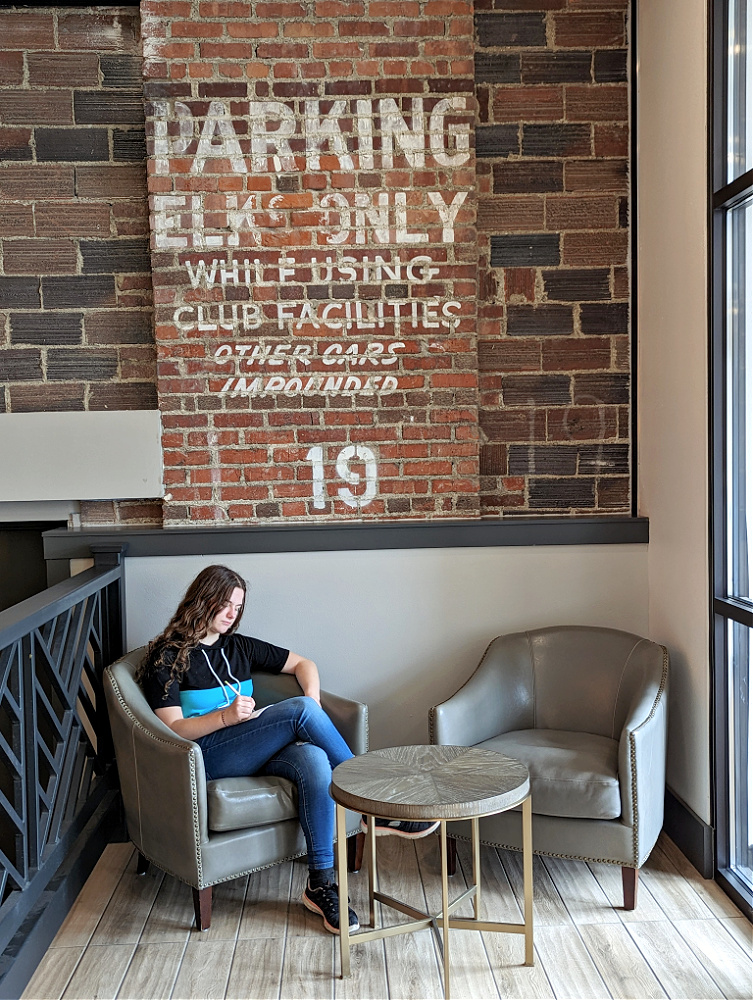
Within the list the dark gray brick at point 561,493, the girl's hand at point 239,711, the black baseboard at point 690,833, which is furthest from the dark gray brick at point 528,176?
the black baseboard at point 690,833

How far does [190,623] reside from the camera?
2.95 m

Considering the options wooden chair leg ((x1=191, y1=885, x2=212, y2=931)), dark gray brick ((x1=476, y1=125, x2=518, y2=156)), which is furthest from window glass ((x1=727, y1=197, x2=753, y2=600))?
wooden chair leg ((x1=191, y1=885, x2=212, y2=931))

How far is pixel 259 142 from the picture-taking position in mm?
3477

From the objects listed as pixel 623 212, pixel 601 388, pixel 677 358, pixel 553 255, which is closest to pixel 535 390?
pixel 601 388

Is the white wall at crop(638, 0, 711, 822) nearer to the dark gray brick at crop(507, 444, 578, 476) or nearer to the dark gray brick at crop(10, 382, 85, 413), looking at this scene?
the dark gray brick at crop(507, 444, 578, 476)

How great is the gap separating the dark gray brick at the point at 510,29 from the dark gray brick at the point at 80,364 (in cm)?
201

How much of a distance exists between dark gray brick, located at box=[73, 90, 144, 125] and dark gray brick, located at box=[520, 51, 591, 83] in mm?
1597

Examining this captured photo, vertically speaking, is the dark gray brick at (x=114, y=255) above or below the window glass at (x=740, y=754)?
above

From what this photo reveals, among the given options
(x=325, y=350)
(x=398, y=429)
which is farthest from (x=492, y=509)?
(x=325, y=350)

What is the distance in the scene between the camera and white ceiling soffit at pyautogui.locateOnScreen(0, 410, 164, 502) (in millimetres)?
3547

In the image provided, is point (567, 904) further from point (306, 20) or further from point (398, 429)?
point (306, 20)

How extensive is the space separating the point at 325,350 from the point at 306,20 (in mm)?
1280

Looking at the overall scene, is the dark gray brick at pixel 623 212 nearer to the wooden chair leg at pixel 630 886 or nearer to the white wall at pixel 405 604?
the white wall at pixel 405 604

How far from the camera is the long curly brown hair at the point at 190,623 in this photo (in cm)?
291
